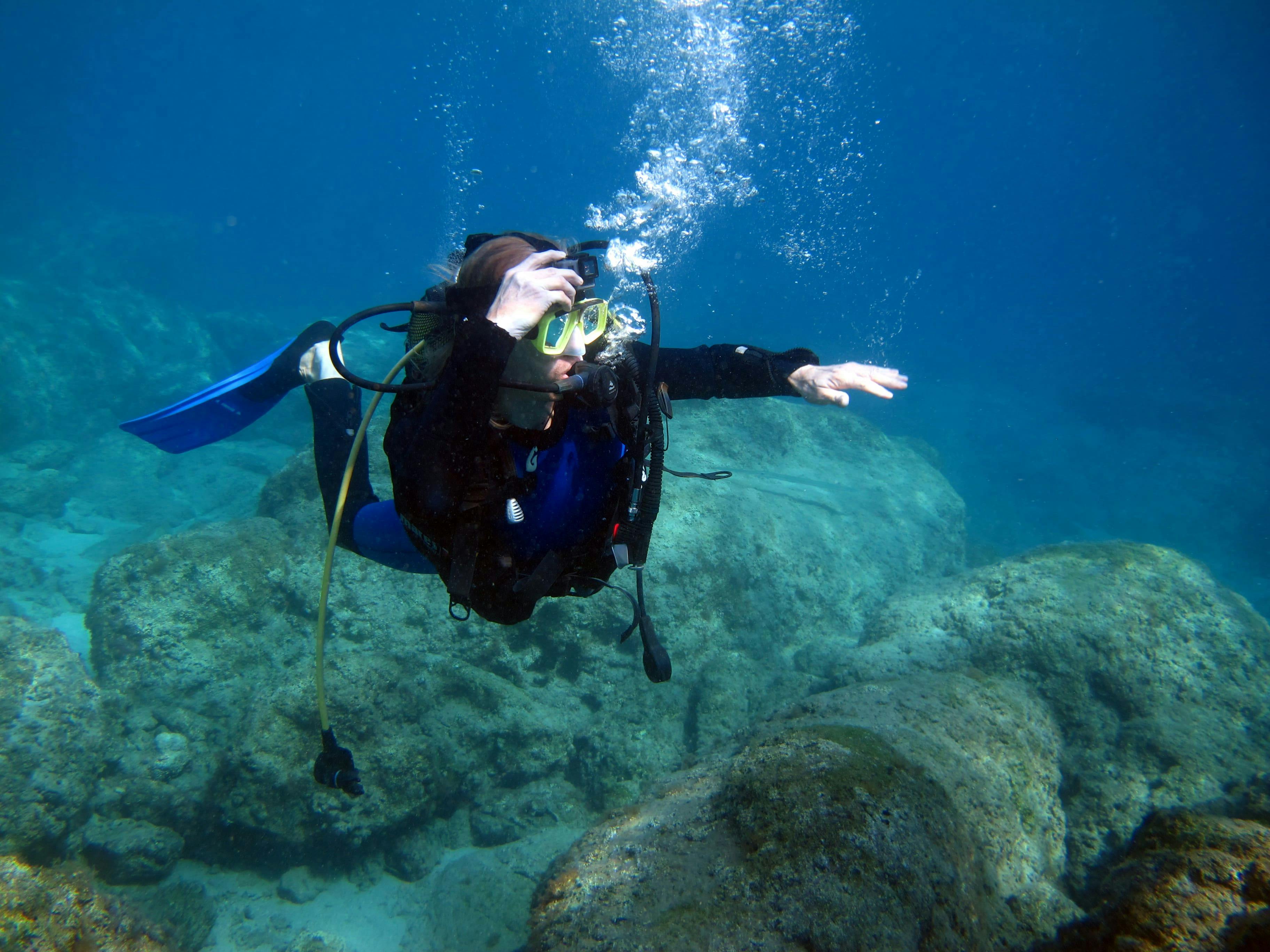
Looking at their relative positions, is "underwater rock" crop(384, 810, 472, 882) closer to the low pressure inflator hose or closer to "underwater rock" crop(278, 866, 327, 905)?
"underwater rock" crop(278, 866, 327, 905)

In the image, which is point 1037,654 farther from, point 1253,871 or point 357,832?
point 357,832

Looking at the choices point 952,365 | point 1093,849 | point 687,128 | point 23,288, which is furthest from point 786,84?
point 1093,849

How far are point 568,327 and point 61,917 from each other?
3.35 metres

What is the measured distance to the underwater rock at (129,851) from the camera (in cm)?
429

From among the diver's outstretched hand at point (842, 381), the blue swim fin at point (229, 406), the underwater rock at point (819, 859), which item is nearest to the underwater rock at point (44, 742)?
the blue swim fin at point (229, 406)

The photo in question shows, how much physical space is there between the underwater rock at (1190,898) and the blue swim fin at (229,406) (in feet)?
15.6

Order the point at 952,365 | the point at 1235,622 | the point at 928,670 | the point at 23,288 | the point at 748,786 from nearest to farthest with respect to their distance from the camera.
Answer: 1. the point at 748,786
2. the point at 928,670
3. the point at 1235,622
4. the point at 23,288
5. the point at 952,365

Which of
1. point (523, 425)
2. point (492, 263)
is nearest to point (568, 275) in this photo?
point (492, 263)

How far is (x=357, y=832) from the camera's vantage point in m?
4.42

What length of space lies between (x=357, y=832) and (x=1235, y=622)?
26.4ft

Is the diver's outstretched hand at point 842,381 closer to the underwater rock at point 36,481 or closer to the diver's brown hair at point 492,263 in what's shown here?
the diver's brown hair at point 492,263

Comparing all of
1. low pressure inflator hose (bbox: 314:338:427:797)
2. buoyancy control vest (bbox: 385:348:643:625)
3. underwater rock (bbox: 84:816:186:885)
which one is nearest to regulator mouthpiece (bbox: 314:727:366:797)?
low pressure inflator hose (bbox: 314:338:427:797)

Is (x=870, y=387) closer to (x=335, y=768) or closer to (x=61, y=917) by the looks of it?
(x=335, y=768)

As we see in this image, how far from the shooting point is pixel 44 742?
4.38 m
